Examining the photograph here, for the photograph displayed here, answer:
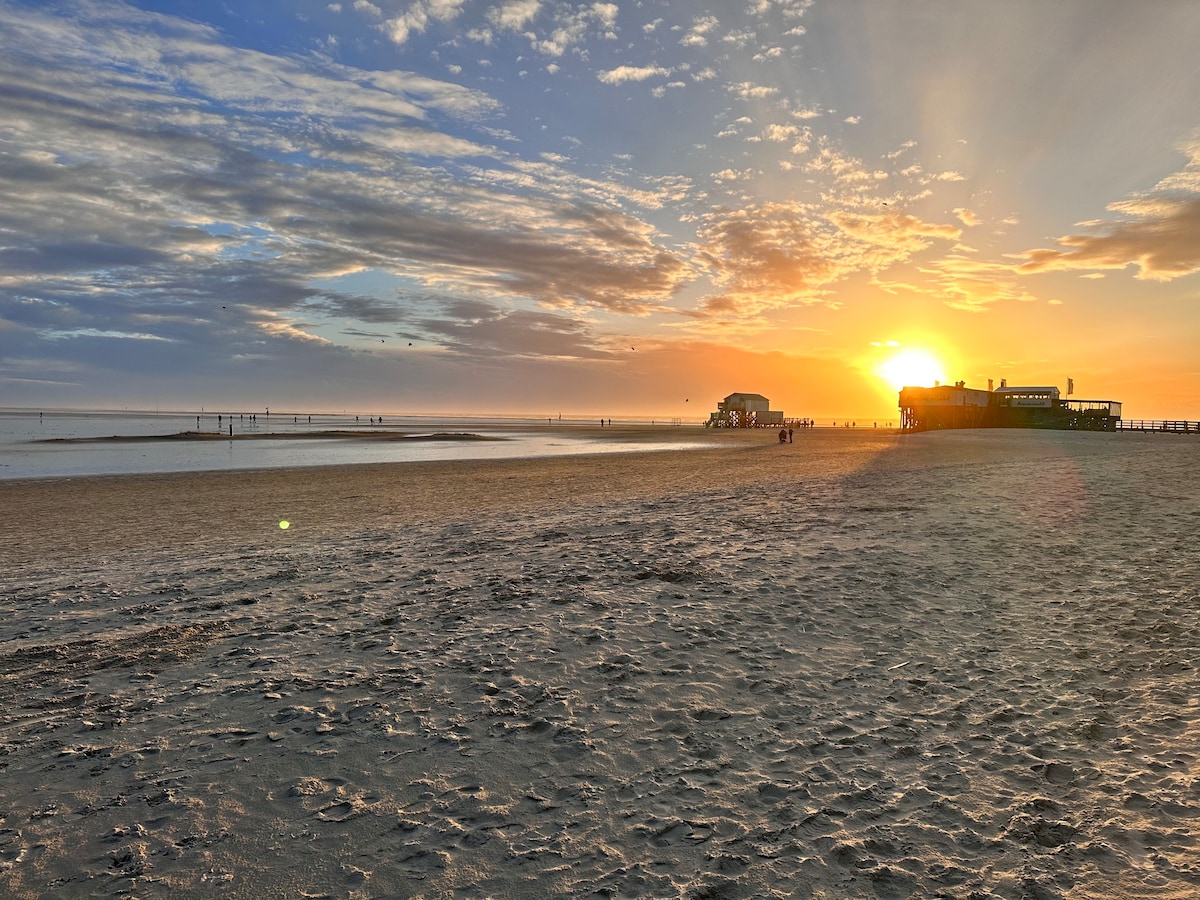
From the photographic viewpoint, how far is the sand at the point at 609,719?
325 cm

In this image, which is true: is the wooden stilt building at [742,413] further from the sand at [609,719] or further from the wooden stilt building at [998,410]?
the sand at [609,719]

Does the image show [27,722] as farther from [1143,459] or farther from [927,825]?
[1143,459]

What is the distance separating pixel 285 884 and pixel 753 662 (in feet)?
13.1

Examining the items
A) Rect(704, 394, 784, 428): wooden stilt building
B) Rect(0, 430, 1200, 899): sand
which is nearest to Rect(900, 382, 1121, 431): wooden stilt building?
Rect(704, 394, 784, 428): wooden stilt building

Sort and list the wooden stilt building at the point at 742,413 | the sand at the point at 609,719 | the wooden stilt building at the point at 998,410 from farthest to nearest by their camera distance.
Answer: the wooden stilt building at the point at 742,413 → the wooden stilt building at the point at 998,410 → the sand at the point at 609,719

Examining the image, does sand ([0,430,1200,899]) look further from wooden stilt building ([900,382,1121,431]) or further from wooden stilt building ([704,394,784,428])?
wooden stilt building ([704,394,784,428])

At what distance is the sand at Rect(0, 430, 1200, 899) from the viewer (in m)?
3.25

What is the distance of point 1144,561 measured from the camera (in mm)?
9133

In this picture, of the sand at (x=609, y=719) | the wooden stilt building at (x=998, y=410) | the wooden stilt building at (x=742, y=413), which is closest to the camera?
the sand at (x=609, y=719)

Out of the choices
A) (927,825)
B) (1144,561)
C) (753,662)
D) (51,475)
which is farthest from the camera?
(51,475)

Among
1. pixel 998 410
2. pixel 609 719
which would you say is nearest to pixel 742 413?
pixel 998 410

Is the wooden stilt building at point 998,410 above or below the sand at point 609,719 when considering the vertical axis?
above

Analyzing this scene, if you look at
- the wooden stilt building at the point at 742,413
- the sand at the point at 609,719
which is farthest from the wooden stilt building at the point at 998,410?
the sand at the point at 609,719

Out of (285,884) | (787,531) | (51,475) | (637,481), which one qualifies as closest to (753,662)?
(285,884)
